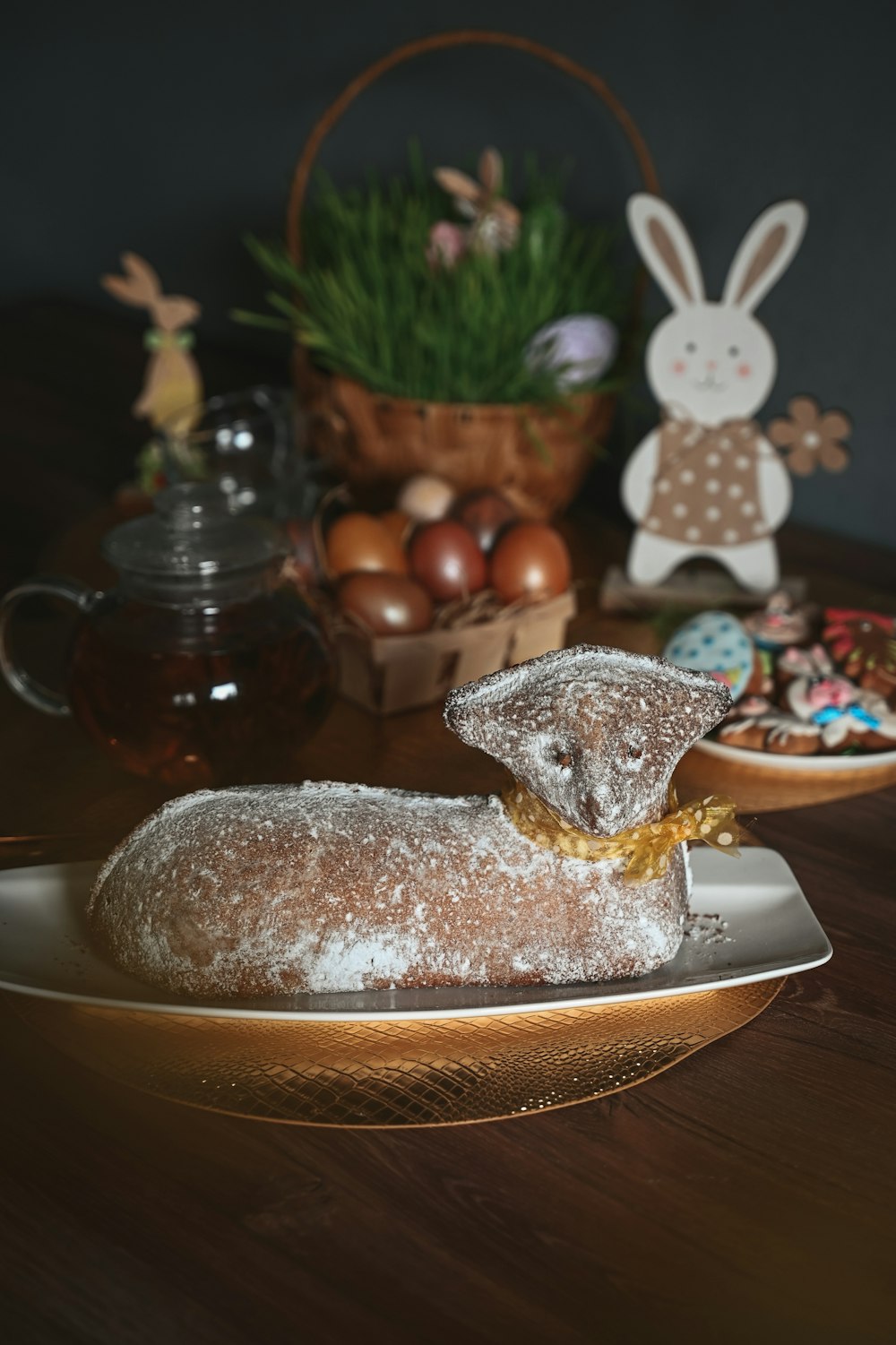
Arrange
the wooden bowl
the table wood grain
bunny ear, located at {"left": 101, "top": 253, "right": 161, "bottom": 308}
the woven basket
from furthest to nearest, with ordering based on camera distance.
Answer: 1. bunny ear, located at {"left": 101, "top": 253, "right": 161, "bottom": 308}
2. the woven basket
3. the wooden bowl
4. the table wood grain

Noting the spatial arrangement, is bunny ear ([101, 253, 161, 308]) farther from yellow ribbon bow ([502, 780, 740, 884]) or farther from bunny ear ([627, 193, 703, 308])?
yellow ribbon bow ([502, 780, 740, 884])

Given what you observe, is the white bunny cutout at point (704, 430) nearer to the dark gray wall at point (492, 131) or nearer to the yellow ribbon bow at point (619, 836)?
the dark gray wall at point (492, 131)

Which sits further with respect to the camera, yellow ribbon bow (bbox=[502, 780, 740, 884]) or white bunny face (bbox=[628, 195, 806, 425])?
white bunny face (bbox=[628, 195, 806, 425])

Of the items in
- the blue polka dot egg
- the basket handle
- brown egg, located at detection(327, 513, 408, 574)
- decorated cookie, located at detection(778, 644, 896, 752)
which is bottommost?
Answer: decorated cookie, located at detection(778, 644, 896, 752)

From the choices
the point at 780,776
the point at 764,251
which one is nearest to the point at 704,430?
the point at 764,251

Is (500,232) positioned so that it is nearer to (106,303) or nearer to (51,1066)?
(51,1066)

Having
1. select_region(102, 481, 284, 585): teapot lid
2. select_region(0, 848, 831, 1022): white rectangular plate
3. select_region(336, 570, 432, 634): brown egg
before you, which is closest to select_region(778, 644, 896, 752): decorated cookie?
select_region(0, 848, 831, 1022): white rectangular plate
